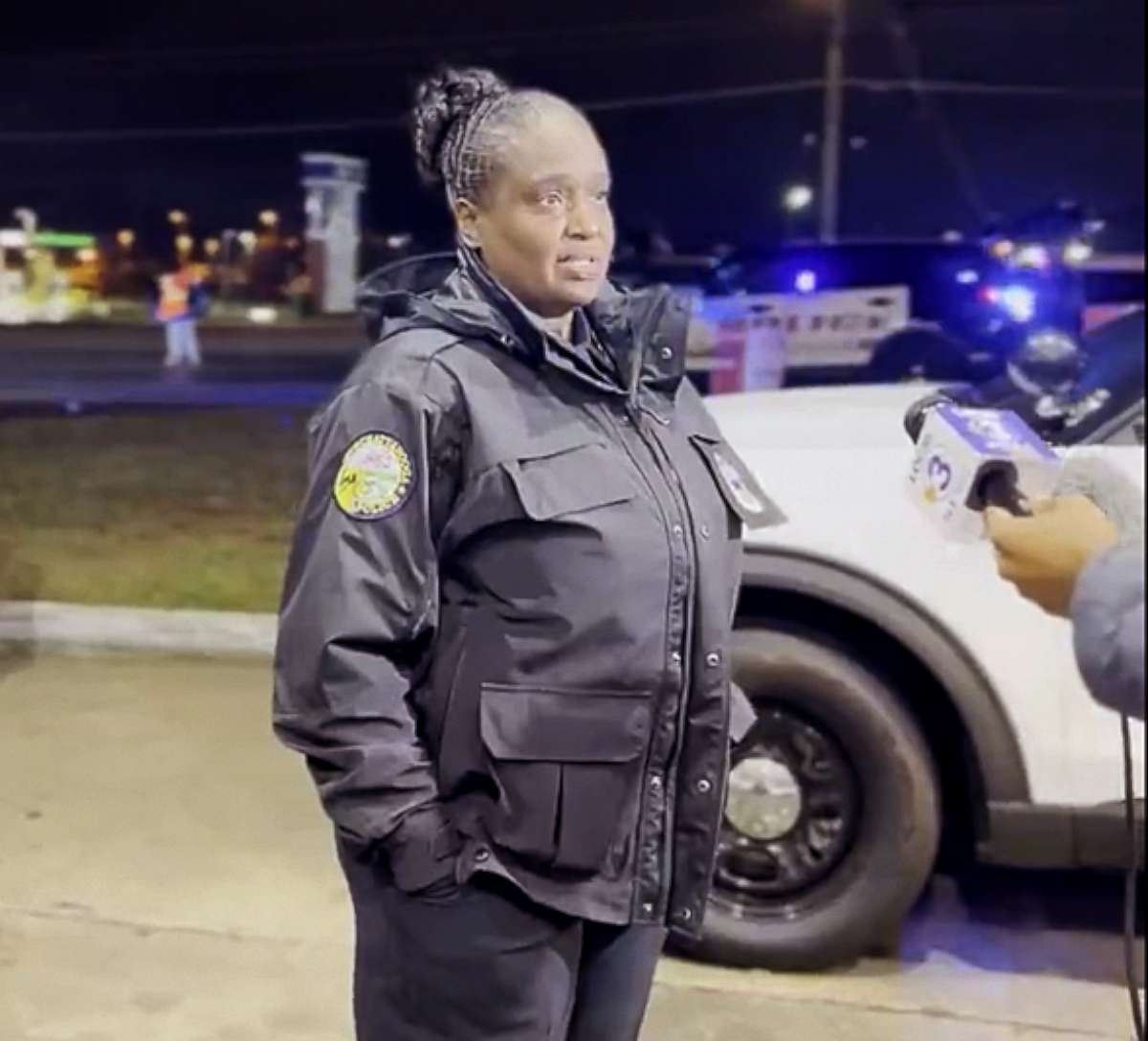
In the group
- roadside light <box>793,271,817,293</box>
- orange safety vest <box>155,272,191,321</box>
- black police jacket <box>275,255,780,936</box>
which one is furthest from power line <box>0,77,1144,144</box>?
black police jacket <box>275,255,780,936</box>

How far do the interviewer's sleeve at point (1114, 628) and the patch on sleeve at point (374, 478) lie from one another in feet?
2.51

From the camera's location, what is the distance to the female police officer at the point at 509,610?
1.89 metres

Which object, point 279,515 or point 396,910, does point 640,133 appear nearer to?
point 279,515

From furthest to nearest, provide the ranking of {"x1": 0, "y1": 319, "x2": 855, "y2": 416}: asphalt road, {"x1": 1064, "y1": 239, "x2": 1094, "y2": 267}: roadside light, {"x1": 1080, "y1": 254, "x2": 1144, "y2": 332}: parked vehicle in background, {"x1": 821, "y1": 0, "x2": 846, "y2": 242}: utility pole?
{"x1": 821, "y1": 0, "x2": 846, "y2": 242}: utility pole < {"x1": 1064, "y1": 239, "x2": 1094, "y2": 267}: roadside light < {"x1": 1080, "y1": 254, "x2": 1144, "y2": 332}: parked vehicle in background < {"x1": 0, "y1": 319, "x2": 855, "y2": 416}: asphalt road

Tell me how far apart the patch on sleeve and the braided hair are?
327 millimetres

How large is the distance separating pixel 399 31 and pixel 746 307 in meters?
19.7

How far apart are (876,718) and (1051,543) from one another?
90.7 inches

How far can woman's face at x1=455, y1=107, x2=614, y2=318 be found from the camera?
1.97 m

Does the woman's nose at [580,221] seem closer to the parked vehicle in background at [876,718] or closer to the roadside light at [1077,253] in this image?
the parked vehicle in background at [876,718]

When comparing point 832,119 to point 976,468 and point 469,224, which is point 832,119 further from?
point 976,468

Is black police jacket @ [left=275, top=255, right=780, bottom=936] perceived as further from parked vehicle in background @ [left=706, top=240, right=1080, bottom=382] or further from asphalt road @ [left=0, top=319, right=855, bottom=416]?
parked vehicle in background @ [left=706, top=240, right=1080, bottom=382]

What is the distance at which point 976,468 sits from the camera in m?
1.51

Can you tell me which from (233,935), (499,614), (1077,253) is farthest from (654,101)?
(499,614)

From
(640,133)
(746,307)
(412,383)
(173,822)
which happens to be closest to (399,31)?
(640,133)
